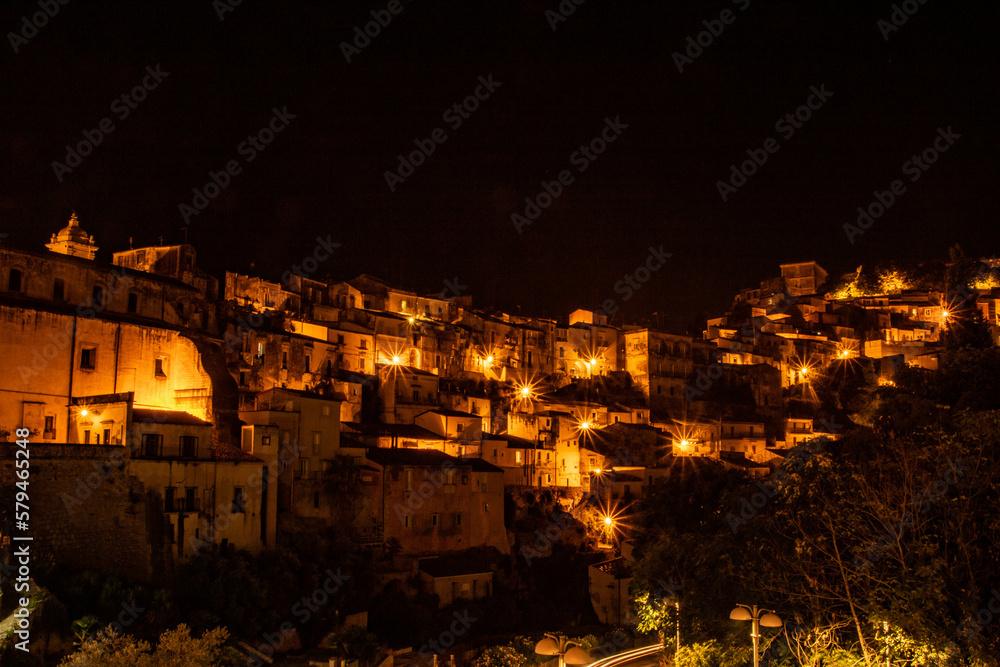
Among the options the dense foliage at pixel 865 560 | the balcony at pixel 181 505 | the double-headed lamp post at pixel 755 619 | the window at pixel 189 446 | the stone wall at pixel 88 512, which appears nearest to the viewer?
the double-headed lamp post at pixel 755 619

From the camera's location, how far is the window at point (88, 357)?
1314 inches

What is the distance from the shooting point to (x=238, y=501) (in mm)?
29297

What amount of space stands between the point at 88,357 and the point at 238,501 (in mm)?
10031

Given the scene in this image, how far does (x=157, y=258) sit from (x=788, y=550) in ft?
127

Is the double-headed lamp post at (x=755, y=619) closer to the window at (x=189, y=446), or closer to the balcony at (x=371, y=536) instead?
the window at (x=189, y=446)

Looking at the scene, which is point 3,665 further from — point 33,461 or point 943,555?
point 943,555

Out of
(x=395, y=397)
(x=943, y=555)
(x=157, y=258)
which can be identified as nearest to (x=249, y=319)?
(x=157, y=258)

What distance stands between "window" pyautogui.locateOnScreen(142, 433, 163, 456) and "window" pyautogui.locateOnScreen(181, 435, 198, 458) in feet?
2.74

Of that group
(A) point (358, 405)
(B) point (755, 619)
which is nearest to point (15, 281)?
(A) point (358, 405)

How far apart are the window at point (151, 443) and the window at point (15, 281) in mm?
11081

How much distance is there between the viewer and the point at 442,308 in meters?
64.4

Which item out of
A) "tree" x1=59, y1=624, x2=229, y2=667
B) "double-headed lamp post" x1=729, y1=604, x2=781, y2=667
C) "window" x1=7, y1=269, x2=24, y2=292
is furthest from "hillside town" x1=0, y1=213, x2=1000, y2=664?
"double-headed lamp post" x1=729, y1=604, x2=781, y2=667

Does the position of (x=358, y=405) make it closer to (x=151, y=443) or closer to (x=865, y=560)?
(x=151, y=443)

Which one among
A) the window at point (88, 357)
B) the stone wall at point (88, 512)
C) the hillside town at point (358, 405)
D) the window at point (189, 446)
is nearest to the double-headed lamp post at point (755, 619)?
the hillside town at point (358, 405)
